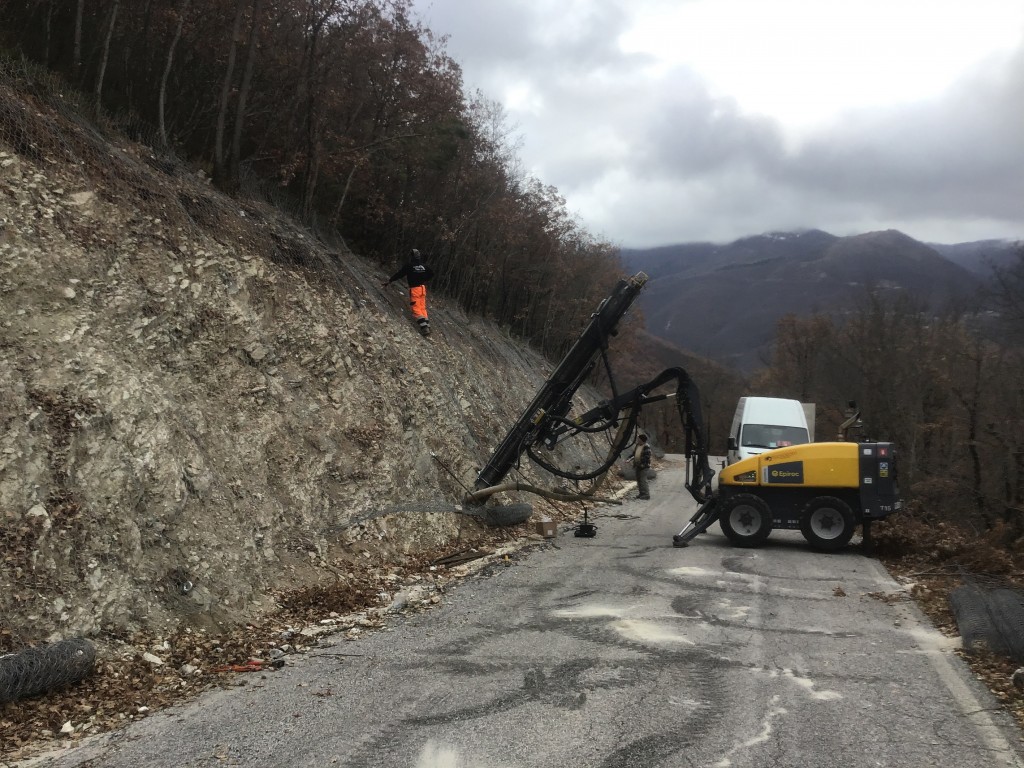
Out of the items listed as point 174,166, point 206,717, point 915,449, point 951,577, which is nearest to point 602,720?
point 206,717

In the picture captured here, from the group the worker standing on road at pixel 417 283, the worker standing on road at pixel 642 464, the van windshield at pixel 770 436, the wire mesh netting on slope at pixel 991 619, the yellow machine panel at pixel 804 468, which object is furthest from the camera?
the van windshield at pixel 770 436

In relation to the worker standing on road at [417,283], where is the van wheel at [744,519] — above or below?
below

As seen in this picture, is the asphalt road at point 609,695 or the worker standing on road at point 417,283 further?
the worker standing on road at point 417,283

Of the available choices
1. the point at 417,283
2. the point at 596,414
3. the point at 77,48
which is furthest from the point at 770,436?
the point at 77,48

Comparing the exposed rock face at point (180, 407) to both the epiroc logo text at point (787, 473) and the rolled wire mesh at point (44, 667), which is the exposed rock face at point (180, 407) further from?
the epiroc logo text at point (787, 473)

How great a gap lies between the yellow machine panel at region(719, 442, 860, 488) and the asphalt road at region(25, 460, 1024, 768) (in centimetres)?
396

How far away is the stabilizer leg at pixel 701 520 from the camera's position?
1420 cm

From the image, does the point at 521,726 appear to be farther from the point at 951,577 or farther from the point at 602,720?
the point at 951,577

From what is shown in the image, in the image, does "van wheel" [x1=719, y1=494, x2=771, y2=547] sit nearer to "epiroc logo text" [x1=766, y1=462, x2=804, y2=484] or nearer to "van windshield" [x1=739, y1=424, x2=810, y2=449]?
"epiroc logo text" [x1=766, y1=462, x2=804, y2=484]

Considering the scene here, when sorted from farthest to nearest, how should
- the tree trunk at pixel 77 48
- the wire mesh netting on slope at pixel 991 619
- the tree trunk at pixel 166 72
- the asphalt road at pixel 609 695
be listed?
the tree trunk at pixel 166 72, the tree trunk at pixel 77 48, the wire mesh netting on slope at pixel 991 619, the asphalt road at pixel 609 695

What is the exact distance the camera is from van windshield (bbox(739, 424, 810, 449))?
19.6 meters

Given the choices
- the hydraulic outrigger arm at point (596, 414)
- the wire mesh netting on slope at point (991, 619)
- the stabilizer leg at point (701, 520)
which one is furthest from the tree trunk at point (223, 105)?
the wire mesh netting on slope at point (991, 619)

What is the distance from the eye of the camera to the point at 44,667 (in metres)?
5.86

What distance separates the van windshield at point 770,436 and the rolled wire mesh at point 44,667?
Result: 54.5ft
